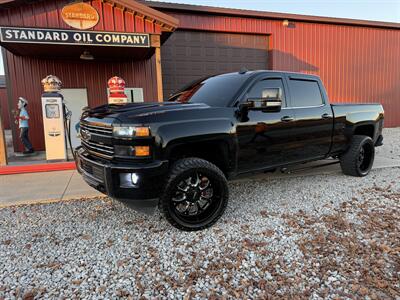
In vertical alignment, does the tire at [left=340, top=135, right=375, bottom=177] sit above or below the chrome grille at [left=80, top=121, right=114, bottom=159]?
below

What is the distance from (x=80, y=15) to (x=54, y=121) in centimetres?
262

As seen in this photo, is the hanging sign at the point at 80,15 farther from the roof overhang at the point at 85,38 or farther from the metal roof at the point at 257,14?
the metal roof at the point at 257,14

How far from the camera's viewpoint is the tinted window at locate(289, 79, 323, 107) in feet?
14.0

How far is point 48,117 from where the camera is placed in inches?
263

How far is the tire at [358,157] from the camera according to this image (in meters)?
5.09

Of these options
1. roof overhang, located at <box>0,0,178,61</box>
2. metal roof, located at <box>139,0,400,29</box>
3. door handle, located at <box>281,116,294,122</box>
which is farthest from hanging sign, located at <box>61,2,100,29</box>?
door handle, located at <box>281,116,294,122</box>

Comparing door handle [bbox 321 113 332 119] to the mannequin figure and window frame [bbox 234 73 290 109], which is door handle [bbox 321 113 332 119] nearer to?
window frame [bbox 234 73 290 109]

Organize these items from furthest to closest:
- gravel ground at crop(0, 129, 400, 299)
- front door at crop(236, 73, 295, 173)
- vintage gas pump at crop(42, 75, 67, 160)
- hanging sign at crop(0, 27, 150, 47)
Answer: vintage gas pump at crop(42, 75, 67, 160)
hanging sign at crop(0, 27, 150, 47)
front door at crop(236, 73, 295, 173)
gravel ground at crop(0, 129, 400, 299)

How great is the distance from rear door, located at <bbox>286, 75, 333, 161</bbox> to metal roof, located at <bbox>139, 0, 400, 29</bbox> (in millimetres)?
6806

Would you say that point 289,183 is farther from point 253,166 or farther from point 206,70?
point 206,70

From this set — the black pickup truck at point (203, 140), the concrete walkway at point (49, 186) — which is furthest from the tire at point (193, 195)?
the concrete walkway at point (49, 186)

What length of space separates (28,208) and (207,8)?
353 inches

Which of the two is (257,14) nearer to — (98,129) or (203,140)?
(203,140)

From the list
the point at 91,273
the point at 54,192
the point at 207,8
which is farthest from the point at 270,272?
the point at 207,8
